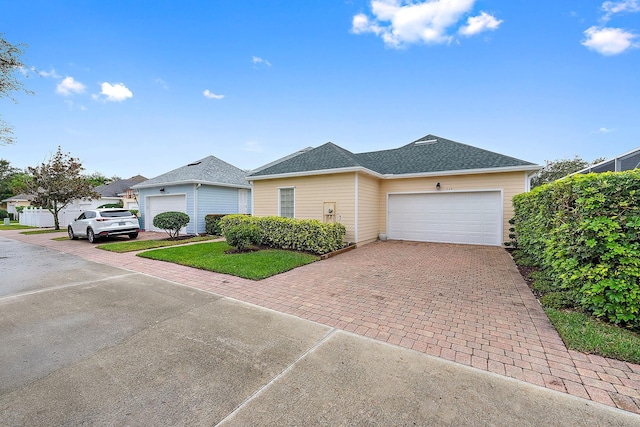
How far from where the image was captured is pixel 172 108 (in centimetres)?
1362

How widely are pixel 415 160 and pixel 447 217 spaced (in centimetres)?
306

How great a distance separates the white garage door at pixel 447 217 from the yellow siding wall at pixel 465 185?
8.7 inches

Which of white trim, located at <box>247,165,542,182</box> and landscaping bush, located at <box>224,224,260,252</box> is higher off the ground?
white trim, located at <box>247,165,542,182</box>

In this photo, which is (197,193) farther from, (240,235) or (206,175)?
(240,235)

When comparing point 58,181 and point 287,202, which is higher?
point 58,181

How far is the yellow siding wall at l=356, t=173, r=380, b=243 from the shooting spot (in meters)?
10.0

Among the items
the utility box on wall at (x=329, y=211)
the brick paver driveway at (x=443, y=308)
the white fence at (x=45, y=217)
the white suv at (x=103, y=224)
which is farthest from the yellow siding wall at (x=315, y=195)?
the white fence at (x=45, y=217)

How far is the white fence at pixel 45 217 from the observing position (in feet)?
61.6

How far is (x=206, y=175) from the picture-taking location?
14.1 meters

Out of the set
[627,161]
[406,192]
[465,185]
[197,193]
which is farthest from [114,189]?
[627,161]

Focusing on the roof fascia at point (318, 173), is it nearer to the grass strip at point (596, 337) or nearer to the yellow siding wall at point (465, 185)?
the yellow siding wall at point (465, 185)

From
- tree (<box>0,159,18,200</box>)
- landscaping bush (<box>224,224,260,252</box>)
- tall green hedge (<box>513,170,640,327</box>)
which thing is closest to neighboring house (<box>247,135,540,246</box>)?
landscaping bush (<box>224,224,260,252</box>)

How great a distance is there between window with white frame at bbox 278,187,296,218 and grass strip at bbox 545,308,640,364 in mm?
8983

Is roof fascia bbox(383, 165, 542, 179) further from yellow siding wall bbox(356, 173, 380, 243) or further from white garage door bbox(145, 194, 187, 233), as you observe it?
white garage door bbox(145, 194, 187, 233)
